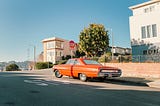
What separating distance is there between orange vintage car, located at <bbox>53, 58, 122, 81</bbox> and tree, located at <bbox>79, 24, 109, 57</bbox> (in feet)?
64.0

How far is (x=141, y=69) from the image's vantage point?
19328mm

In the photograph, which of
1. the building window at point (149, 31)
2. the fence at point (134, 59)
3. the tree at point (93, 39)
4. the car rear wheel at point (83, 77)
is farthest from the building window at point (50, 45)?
the car rear wheel at point (83, 77)

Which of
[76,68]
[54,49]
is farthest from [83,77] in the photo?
[54,49]

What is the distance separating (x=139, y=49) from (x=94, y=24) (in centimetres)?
1434

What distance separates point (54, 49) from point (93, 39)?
89.7 feet

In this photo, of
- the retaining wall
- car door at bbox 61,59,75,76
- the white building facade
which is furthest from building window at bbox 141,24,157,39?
car door at bbox 61,59,75,76

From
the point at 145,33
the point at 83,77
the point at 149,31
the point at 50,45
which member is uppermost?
the point at 50,45

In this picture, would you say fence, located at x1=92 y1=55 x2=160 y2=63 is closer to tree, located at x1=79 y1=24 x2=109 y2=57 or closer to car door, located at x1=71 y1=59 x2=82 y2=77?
car door, located at x1=71 y1=59 x2=82 y2=77

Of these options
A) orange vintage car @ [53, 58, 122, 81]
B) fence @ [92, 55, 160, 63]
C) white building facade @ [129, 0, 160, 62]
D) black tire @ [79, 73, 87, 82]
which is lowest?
black tire @ [79, 73, 87, 82]

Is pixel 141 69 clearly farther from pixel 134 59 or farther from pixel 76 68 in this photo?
pixel 76 68

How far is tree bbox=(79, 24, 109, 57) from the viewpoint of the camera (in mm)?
37000

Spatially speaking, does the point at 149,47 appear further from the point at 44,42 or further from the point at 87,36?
the point at 44,42

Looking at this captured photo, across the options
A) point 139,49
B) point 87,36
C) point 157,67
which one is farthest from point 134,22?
point 87,36

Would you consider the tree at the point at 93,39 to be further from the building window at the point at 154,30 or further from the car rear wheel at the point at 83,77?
the car rear wheel at the point at 83,77
